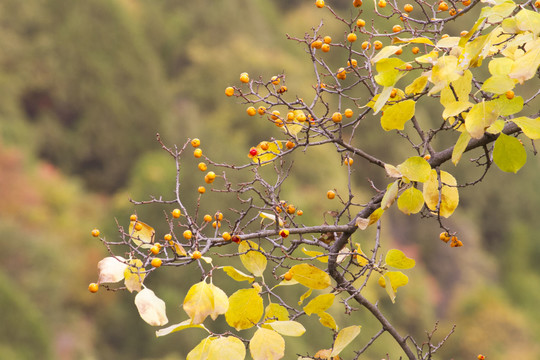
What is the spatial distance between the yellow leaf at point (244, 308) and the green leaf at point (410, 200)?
0.97ft

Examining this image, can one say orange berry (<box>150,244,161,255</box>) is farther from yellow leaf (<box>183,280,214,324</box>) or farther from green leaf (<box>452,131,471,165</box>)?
green leaf (<box>452,131,471,165</box>)

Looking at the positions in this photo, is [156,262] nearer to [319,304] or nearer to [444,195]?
[319,304]

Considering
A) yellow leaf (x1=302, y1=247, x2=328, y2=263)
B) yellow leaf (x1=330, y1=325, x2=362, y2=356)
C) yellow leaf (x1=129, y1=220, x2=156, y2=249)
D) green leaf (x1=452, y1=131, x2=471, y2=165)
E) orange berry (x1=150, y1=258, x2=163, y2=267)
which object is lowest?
yellow leaf (x1=330, y1=325, x2=362, y2=356)

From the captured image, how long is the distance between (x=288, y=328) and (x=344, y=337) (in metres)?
0.22

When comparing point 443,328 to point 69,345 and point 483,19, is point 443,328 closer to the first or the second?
point 69,345

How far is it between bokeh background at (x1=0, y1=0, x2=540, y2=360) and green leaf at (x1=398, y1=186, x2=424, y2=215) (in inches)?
325

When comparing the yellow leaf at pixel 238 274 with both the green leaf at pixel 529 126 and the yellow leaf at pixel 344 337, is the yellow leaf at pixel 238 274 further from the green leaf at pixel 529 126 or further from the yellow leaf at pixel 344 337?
the green leaf at pixel 529 126

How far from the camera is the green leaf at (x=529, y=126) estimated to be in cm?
119

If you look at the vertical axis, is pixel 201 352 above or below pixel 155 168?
below

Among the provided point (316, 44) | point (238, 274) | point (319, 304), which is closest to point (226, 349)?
point (238, 274)

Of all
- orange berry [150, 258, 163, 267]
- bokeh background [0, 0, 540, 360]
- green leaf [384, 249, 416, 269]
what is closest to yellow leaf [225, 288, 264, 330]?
orange berry [150, 258, 163, 267]

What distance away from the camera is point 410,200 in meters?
1.30

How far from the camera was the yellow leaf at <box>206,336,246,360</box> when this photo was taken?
1.17 metres

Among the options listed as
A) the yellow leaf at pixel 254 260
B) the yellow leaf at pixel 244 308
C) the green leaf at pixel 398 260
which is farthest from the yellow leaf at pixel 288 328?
the green leaf at pixel 398 260
